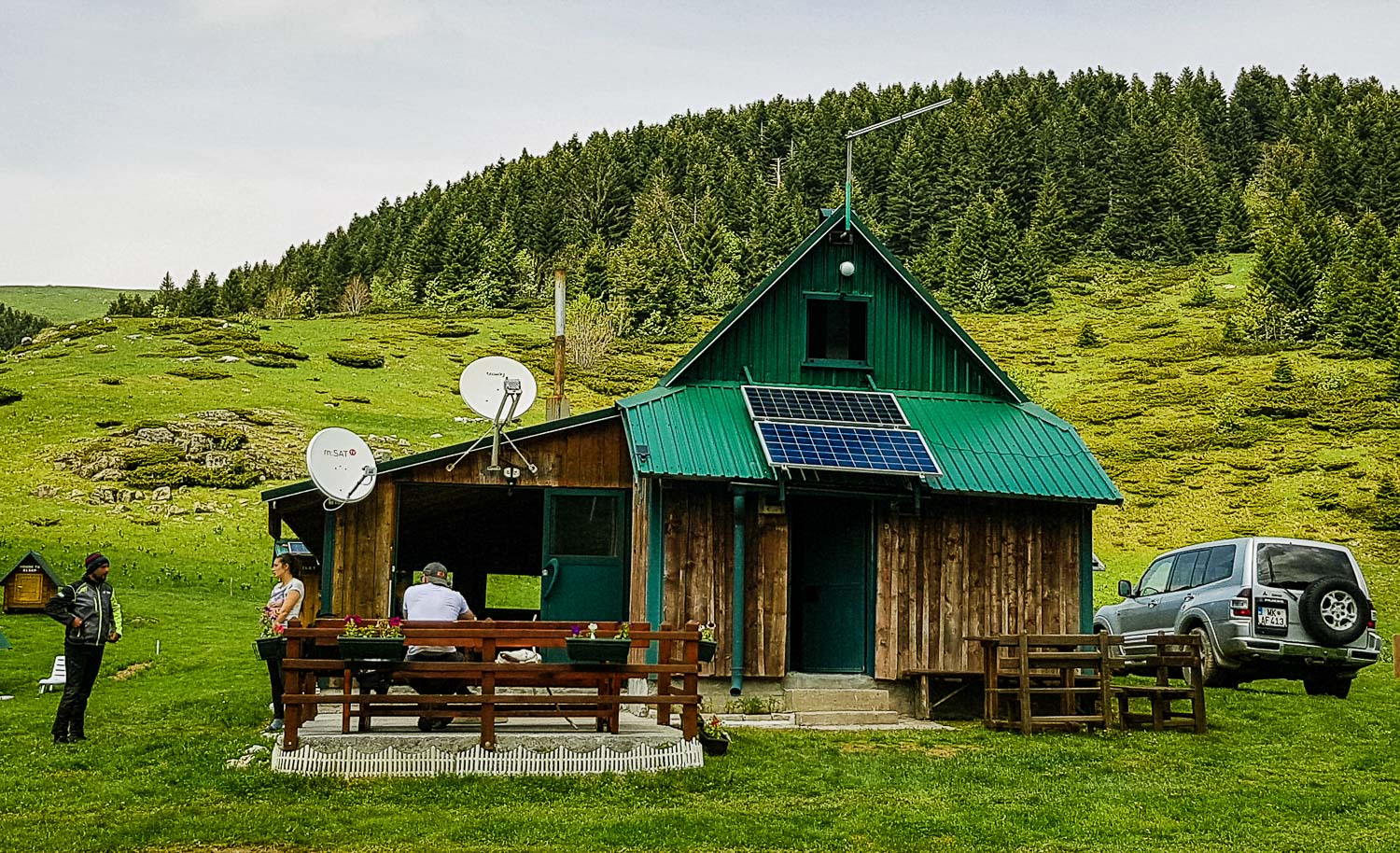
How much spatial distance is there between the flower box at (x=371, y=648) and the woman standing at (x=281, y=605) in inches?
52.2

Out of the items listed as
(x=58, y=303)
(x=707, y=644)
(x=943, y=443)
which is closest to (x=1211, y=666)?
(x=943, y=443)

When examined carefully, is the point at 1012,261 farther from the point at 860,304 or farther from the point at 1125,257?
the point at 860,304

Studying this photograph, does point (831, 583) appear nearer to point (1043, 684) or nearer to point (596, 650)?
point (1043, 684)

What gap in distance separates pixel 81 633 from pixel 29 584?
17.0 metres

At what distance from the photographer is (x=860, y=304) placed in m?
19.3

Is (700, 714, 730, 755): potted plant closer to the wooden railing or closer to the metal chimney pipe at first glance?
the wooden railing

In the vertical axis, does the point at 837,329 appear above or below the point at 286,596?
above

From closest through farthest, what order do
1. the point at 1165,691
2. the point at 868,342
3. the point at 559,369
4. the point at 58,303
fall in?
the point at 1165,691 < the point at 868,342 < the point at 559,369 < the point at 58,303

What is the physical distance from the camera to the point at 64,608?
14.0 meters

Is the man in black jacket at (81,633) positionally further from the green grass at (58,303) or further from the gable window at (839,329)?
the green grass at (58,303)

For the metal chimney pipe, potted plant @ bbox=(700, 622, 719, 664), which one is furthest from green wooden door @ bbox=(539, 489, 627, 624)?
potted plant @ bbox=(700, 622, 719, 664)

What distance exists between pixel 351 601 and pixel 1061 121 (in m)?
117

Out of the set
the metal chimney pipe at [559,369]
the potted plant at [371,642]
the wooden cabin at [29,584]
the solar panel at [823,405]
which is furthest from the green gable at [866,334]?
the wooden cabin at [29,584]

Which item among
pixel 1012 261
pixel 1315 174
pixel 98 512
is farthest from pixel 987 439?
pixel 1315 174
